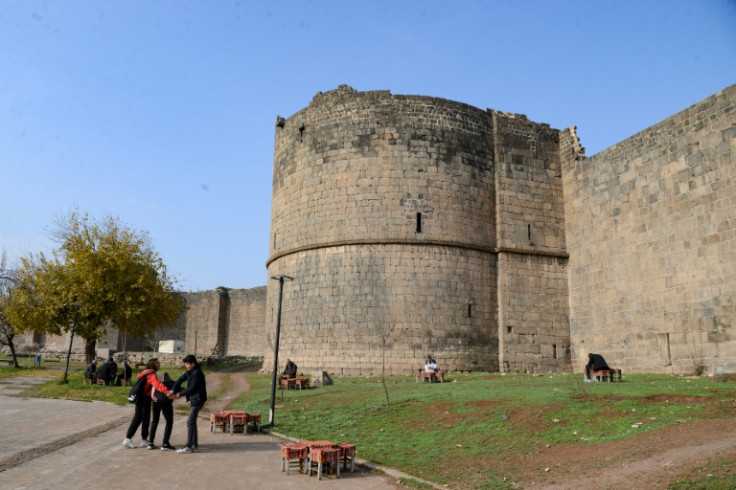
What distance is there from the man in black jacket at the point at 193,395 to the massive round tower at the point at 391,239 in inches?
371

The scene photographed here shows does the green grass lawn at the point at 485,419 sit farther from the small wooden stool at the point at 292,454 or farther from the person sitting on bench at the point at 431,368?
the person sitting on bench at the point at 431,368

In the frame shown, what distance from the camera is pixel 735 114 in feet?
48.1

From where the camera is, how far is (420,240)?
18.8 metres

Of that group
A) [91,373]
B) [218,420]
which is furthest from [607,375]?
[91,373]

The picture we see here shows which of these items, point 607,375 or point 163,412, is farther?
point 607,375

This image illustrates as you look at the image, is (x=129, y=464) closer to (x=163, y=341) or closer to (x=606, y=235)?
(x=606, y=235)

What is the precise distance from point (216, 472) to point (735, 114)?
1399 cm

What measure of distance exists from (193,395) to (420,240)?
10977 millimetres

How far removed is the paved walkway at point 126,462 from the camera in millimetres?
6738

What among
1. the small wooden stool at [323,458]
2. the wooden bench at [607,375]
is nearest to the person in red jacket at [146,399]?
the small wooden stool at [323,458]

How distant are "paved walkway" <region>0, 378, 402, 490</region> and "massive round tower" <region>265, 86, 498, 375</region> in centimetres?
803

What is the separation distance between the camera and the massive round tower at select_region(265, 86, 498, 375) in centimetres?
1836

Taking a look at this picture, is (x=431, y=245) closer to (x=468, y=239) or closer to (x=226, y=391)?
(x=468, y=239)

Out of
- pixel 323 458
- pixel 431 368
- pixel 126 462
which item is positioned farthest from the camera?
pixel 431 368
